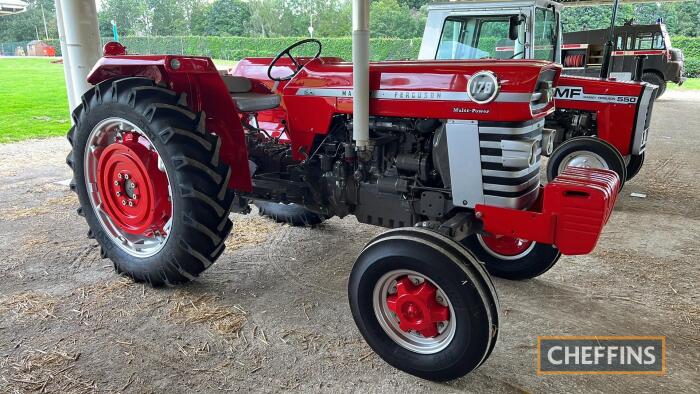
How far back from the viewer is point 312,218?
408 cm

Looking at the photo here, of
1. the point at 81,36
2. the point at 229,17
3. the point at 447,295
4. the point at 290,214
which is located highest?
the point at 229,17

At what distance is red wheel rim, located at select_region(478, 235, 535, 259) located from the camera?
10.3 ft

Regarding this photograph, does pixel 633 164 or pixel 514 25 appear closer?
pixel 514 25

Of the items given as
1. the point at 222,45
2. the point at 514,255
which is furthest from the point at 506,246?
the point at 222,45

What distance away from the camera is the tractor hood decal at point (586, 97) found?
513 centimetres

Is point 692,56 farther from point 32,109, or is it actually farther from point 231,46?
point 32,109

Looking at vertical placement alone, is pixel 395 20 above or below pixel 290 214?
above

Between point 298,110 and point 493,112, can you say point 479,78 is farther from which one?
point 298,110

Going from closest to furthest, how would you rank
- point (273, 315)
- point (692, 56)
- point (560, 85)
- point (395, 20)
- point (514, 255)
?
point (273, 315) < point (514, 255) < point (560, 85) < point (395, 20) < point (692, 56)

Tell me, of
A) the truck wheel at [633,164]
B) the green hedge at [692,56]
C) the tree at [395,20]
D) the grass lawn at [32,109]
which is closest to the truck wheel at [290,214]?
the truck wheel at [633,164]

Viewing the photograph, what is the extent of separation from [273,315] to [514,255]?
1.54m

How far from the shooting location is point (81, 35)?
4.53 m

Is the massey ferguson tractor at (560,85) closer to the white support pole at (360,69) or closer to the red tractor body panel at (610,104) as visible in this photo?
the red tractor body panel at (610,104)

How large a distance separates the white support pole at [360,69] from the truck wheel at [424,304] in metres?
0.56
